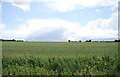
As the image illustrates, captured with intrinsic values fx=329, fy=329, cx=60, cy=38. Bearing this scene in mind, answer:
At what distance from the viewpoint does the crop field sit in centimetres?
982

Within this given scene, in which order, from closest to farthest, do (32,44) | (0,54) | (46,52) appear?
1. (0,54)
2. (46,52)
3. (32,44)

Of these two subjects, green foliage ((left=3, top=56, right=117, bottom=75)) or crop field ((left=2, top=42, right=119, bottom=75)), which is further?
crop field ((left=2, top=42, right=119, bottom=75))

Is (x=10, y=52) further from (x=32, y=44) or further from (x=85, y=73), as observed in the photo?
(x=85, y=73)

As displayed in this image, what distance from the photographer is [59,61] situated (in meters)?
10.5

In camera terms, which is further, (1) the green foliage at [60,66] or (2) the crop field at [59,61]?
(2) the crop field at [59,61]

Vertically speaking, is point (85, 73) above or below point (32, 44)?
below

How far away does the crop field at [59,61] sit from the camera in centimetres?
982

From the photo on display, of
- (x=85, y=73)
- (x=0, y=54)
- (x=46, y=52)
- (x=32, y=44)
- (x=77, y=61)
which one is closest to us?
(x=85, y=73)

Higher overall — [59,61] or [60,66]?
[59,61]

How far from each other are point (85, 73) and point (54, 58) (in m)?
1.61

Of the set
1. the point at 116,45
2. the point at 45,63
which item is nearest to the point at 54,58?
the point at 45,63

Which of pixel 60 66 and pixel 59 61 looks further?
pixel 59 61

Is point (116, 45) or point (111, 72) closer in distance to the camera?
point (111, 72)

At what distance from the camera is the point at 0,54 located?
11320 mm
